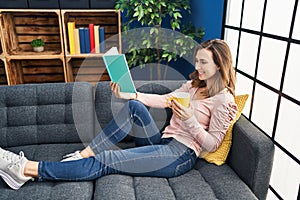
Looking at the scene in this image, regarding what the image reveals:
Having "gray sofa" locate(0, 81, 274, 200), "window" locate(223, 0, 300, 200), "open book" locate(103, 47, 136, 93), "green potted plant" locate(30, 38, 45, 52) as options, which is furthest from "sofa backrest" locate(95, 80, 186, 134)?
"green potted plant" locate(30, 38, 45, 52)

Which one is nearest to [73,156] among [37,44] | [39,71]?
[37,44]

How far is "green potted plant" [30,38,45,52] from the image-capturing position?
9.55ft

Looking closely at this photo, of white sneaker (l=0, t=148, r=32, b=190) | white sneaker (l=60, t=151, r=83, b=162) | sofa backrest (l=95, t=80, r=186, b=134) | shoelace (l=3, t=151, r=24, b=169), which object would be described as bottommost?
white sneaker (l=60, t=151, r=83, b=162)

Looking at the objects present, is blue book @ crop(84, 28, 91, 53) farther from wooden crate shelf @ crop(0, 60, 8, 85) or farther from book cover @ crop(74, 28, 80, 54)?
wooden crate shelf @ crop(0, 60, 8, 85)

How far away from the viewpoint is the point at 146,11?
2459 millimetres

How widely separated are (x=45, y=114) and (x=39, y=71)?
163 centimetres

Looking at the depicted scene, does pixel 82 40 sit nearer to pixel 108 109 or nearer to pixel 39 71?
pixel 39 71

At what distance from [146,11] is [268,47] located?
1115 mm

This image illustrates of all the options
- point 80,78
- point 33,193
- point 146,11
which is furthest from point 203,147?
point 80,78

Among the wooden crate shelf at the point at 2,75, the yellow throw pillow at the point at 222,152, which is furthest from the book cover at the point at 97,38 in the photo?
the yellow throw pillow at the point at 222,152

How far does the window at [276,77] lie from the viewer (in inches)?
60.1

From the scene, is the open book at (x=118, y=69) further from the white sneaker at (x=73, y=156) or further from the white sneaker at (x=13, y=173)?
the white sneaker at (x=13, y=173)

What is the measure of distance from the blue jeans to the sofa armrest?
25 cm

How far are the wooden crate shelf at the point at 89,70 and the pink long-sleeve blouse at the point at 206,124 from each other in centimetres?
180
